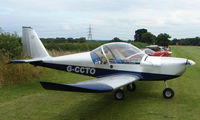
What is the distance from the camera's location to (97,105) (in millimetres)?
5402

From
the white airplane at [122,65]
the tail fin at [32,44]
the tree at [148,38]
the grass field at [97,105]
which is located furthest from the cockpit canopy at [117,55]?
the tree at [148,38]

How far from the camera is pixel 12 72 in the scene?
8.01 metres

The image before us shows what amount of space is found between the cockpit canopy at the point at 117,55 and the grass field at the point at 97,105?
122 centimetres

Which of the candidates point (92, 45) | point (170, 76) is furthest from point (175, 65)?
point (92, 45)

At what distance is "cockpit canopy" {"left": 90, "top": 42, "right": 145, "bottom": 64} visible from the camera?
6086 millimetres

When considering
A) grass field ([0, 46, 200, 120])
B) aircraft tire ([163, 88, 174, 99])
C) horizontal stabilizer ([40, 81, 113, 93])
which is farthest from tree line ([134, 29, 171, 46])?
horizontal stabilizer ([40, 81, 113, 93])

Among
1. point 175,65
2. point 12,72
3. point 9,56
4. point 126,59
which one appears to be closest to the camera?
point 175,65

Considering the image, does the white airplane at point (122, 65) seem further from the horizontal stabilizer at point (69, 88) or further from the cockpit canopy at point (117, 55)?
the horizontal stabilizer at point (69, 88)

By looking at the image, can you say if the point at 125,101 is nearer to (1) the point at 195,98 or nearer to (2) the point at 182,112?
(2) the point at 182,112

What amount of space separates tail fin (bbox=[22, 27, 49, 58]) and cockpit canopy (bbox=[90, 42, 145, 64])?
107 inches

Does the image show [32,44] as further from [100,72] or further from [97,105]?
[97,105]

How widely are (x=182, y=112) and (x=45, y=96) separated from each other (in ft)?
14.1

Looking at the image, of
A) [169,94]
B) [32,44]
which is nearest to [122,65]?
[169,94]

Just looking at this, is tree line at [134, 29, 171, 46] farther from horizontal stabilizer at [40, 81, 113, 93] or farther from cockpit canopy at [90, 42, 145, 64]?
horizontal stabilizer at [40, 81, 113, 93]
